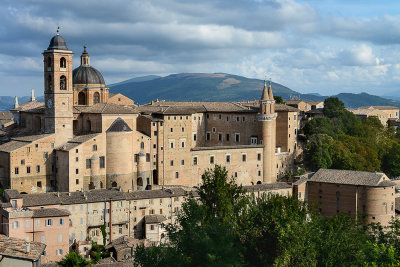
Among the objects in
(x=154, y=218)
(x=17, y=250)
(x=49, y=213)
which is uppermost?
(x=17, y=250)

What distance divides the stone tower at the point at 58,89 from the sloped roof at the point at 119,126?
11.6 feet

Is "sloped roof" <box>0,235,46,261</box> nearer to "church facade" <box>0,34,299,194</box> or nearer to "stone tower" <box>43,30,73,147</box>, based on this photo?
"church facade" <box>0,34,299,194</box>

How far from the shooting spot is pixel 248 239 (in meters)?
31.2

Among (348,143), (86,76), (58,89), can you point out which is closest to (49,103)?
(58,89)

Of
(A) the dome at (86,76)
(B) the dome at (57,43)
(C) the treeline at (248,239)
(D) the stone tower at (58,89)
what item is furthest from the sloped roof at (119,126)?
(C) the treeline at (248,239)

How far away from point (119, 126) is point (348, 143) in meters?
28.6

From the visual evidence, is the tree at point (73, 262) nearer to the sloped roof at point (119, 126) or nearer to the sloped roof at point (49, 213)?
the sloped roof at point (49, 213)

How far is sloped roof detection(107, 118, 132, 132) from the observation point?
51.1m

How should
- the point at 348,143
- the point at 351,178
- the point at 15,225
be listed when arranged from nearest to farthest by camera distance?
1. the point at 15,225
2. the point at 351,178
3. the point at 348,143

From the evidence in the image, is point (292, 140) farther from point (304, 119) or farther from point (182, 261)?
point (182, 261)

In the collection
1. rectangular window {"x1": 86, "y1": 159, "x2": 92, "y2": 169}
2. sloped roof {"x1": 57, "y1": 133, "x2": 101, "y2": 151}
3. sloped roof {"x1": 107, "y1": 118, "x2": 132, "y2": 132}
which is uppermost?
sloped roof {"x1": 107, "y1": 118, "x2": 132, "y2": 132}

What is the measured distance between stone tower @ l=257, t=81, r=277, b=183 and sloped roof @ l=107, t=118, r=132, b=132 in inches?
585

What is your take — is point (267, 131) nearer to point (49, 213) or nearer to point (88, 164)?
point (88, 164)

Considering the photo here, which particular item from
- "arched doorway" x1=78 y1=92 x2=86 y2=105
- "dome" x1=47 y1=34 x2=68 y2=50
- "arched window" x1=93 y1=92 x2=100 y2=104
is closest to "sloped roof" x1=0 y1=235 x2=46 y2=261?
"dome" x1=47 y1=34 x2=68 y2=50
